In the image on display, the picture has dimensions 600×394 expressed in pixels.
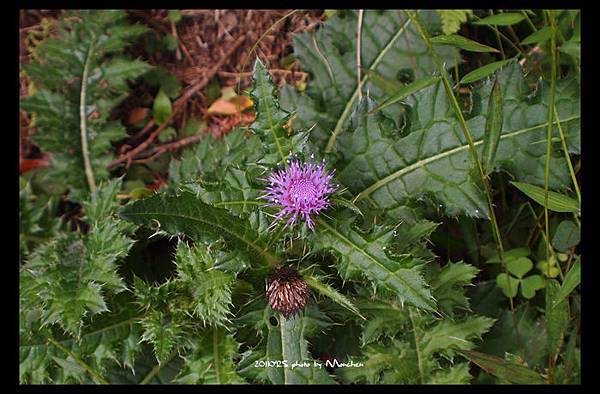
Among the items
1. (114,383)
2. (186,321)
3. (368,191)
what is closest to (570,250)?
(368,191)

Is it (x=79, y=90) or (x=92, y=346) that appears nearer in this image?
(x=92, y=346)

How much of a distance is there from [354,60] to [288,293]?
154 centimetres

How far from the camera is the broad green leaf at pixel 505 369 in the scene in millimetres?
2510

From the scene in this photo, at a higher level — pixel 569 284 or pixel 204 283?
pixel 569 284

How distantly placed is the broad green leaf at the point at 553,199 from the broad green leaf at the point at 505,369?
26.8 inches

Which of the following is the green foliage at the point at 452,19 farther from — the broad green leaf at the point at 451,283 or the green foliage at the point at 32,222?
the green foliage at the point at 32,222

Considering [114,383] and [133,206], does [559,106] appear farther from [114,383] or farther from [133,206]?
[114,383]

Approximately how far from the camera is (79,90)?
376 cm

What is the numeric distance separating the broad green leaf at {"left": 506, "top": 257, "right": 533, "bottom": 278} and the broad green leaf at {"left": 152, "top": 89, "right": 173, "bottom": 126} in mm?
2351

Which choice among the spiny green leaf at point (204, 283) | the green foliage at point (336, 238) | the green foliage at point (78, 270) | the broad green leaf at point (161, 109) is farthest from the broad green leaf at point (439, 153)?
the broad green leaf at point (161, 109)

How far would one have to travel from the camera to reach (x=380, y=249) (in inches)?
99.2

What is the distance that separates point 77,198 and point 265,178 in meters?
1.49

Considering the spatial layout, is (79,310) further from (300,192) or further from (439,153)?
(439,153)

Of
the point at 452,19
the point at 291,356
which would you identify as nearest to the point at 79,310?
the point at 291,356
